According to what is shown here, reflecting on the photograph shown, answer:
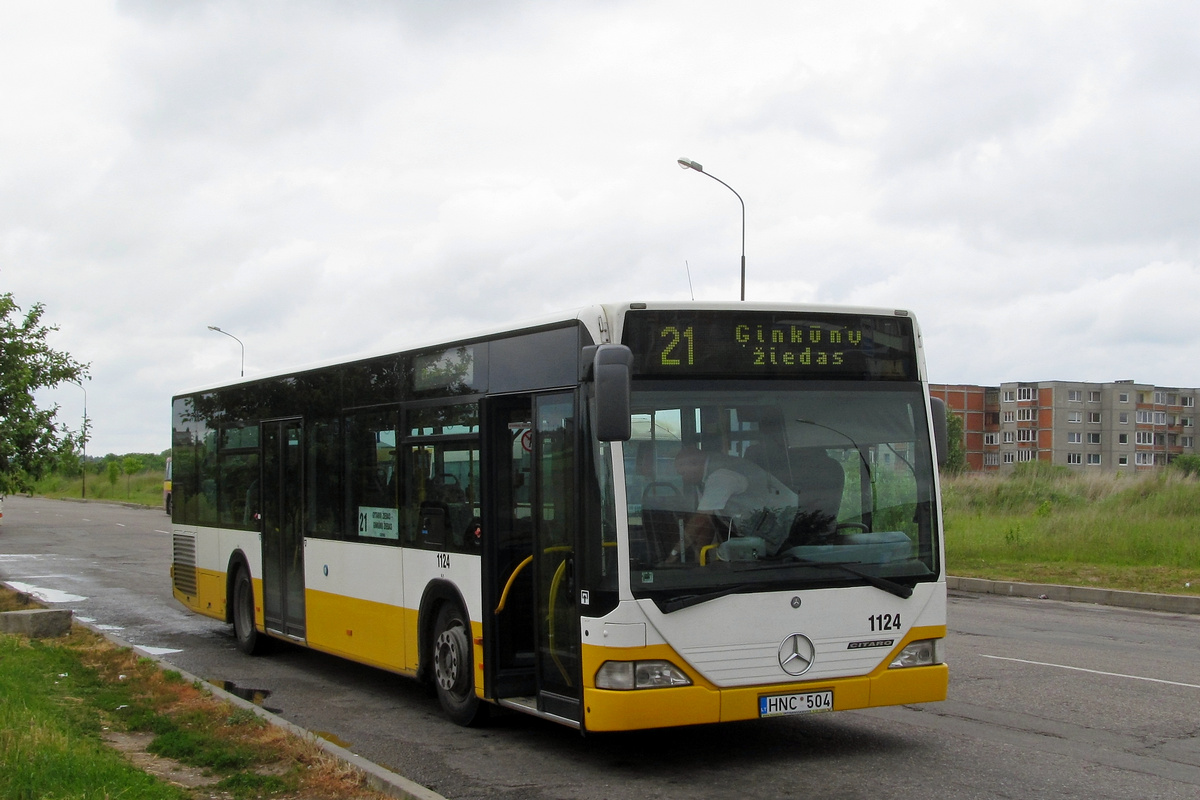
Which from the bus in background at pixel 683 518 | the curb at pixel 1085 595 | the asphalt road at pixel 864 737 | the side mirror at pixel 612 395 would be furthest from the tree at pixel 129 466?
the side mirror at pixel 612 395

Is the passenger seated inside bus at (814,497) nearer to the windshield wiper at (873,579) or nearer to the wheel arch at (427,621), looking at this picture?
the windshield wiper at (873,579)

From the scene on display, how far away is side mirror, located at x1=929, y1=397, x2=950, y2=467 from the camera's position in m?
7.88

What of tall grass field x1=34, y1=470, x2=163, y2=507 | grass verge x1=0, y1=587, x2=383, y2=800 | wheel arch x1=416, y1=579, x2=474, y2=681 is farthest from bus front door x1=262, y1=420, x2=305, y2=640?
tall grass field x1=34, y1=470, x2=163, y2=507

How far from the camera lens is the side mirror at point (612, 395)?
6.61 metres

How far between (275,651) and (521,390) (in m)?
6.75

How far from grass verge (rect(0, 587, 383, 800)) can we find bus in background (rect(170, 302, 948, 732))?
1.52 metres

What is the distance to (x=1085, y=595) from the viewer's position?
18.6m

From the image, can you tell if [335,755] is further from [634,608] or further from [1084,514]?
[1084,514]

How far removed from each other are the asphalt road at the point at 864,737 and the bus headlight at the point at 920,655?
576 mm

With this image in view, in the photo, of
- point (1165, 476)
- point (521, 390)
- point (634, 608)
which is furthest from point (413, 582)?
point (1165, 476)

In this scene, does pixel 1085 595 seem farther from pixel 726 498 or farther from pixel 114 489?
pixel 114 489

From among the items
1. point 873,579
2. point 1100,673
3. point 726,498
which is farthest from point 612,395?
point 1100,673

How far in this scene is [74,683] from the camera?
399 inches

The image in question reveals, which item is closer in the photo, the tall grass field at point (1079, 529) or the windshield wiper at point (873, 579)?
the windshield wiper at point (873, 579)
